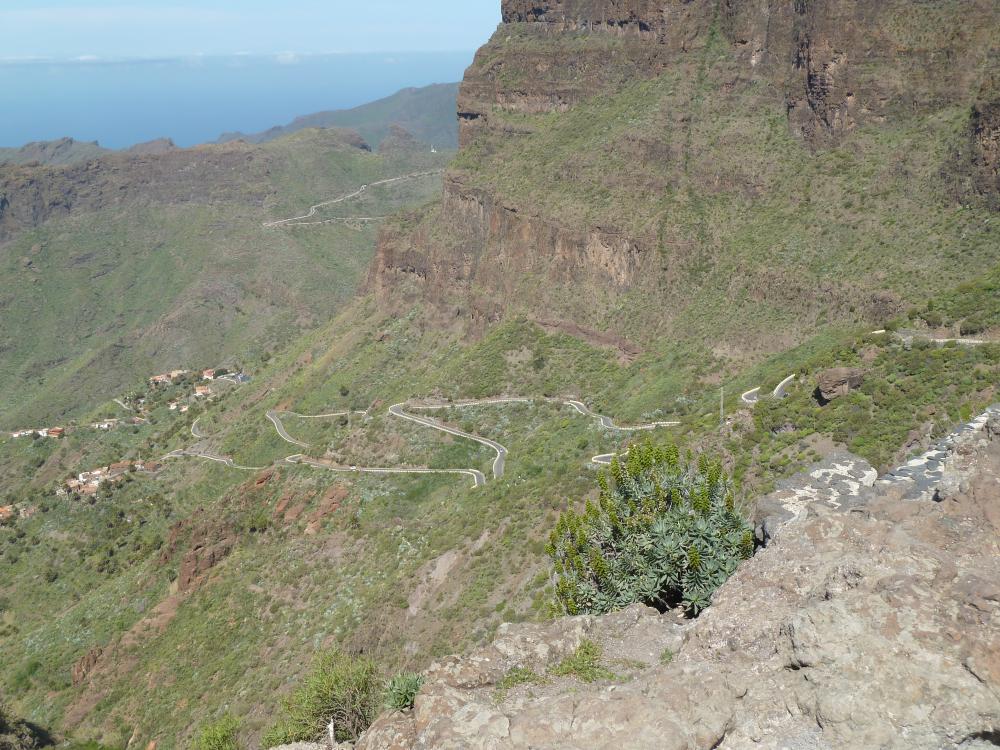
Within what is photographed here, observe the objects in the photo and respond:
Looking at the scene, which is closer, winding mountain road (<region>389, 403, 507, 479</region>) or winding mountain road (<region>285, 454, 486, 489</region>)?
winding mountain road (<region>285, 454, 486, 489</region>)

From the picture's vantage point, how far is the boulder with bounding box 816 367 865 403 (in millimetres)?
33250

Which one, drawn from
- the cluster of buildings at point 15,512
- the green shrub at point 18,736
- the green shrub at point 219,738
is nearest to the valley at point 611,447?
Result: the green shrub at point 219,738

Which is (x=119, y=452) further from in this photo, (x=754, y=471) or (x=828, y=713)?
(x=828, y=713)

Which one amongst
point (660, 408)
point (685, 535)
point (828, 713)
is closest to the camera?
point (828, 713)

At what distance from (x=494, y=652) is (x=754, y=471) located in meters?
16.8

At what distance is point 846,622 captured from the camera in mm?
12477

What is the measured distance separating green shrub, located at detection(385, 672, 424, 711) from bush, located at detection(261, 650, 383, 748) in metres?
6.70

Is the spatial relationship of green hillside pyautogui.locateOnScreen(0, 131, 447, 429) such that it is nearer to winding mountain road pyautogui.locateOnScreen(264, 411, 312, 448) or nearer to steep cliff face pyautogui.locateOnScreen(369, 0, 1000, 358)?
winding mountain road pyautogui.locateOnScreen(264, 411, 312, 448)

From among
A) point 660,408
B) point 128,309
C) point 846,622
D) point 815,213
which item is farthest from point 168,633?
point 128,309

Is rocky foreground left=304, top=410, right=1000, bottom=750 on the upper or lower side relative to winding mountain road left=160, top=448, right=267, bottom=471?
upper

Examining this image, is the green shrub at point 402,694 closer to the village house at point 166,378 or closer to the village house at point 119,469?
the village house at point 119,469

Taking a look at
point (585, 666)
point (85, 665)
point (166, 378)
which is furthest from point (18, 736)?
point (166, 378)

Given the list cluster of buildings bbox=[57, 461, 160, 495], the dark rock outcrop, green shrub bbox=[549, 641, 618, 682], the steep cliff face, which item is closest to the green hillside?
cluster of buildings bbox=[57, 461, 160, 495]

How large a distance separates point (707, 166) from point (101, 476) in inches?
2520
